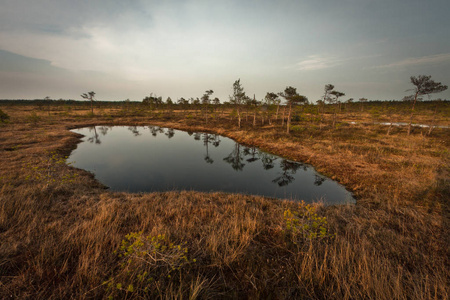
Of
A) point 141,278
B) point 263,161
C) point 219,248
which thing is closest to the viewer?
point 141,278

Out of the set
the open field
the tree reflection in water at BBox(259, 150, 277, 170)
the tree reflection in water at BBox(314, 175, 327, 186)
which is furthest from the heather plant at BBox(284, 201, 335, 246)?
the tree reflection in water at BBox(259, 150, 277, 170)

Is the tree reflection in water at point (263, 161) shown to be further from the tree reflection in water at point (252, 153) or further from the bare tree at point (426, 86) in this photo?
the bare tree at point (426, 86)

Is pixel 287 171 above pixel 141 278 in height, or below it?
below

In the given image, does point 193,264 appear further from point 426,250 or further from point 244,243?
point 426,250

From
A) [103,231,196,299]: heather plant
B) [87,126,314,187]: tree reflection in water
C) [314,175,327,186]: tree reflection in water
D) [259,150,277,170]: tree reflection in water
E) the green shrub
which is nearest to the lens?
[103,231,196,299]: heather plant

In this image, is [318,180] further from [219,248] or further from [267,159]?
[219,248]

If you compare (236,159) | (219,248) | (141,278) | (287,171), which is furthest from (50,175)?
(287,171)

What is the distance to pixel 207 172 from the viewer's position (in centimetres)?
1440

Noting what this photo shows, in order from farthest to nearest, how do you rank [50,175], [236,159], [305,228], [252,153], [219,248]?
1. [252,153]
2. [236,159]
3. [50,175]
4. [305,228]
5. [219,248]

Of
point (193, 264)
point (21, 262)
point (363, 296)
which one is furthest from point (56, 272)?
point (363, 296)

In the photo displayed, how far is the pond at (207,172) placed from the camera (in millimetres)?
11055

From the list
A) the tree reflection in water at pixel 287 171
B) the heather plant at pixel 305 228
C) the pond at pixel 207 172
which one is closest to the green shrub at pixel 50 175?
the pond at pixel 207 172

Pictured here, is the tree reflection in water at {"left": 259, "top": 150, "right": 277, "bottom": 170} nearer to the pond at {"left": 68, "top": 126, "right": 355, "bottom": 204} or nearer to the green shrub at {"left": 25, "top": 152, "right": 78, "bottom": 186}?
the pond at {"left": 68, "top": 126, "right": 355, "bottom": 204}

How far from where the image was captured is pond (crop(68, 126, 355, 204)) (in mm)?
11055
